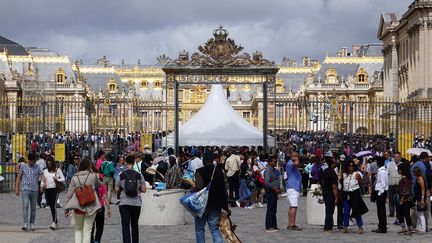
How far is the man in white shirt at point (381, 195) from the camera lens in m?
19.7

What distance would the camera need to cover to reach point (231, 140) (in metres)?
35.4

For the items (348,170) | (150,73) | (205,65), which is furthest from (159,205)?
(150,73)

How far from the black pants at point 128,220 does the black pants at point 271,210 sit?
408 centimetres

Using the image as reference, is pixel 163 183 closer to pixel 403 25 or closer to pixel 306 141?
pixel 306 141

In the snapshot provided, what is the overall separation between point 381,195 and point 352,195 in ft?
3.47

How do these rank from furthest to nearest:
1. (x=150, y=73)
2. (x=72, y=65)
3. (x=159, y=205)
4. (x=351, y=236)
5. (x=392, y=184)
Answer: (x=150, y=73)
(x=72, y=65)
(x=392, y=184)
(x=159, y=205)
(x=351, y=236)

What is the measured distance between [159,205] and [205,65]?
14454mm

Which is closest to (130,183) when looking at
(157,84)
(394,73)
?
(394,73)

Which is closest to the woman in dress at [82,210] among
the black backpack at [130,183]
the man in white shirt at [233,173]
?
the black backpack at [130,183]

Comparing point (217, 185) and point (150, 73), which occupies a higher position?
point (150, 73)

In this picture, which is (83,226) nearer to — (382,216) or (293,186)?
(293,186)

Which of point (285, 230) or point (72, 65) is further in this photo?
point (72, 65)

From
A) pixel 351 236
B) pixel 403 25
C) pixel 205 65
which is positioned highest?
pixel 403 25

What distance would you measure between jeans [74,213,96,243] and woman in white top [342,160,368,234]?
5.62 metres
